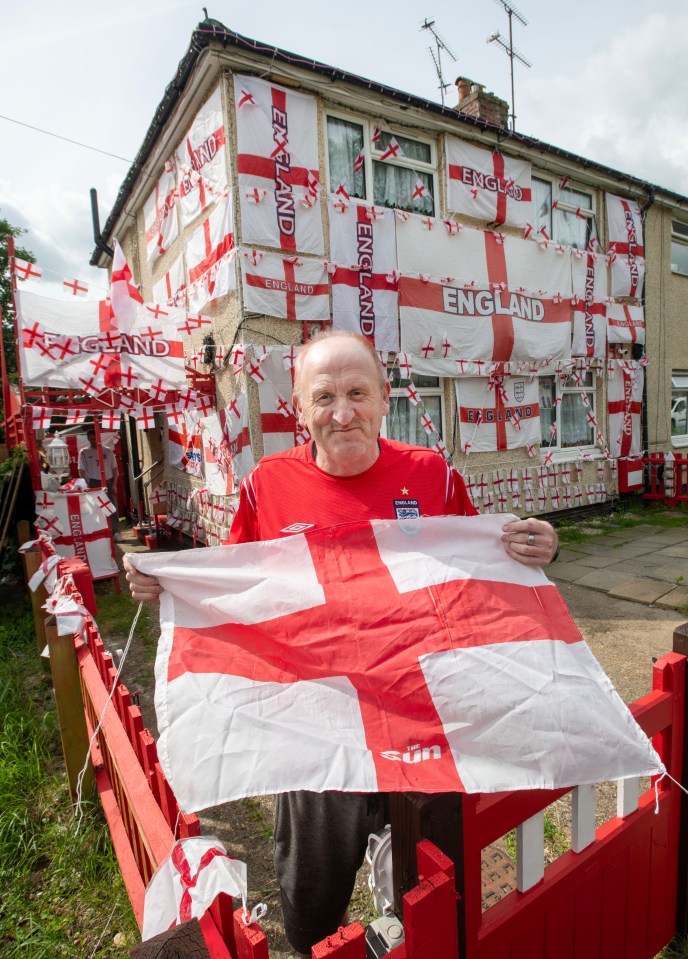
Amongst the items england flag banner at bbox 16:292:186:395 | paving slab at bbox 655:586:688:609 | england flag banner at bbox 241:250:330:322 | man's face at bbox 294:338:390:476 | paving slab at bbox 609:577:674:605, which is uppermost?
england flag banner at bbox 241:250:330:322

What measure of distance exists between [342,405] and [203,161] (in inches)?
244

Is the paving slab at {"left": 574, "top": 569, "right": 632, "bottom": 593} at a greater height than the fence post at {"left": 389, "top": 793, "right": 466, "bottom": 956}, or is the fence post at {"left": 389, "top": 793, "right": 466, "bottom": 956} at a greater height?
the fence post at {"left": 389, "top": 793, "right": 466, "bottom": 956}

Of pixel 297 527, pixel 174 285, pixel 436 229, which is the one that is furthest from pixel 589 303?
pixel 297 527

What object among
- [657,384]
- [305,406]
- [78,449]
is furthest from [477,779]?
[657,384]

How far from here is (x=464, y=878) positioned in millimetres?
1166

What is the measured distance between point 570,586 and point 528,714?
16.8ft

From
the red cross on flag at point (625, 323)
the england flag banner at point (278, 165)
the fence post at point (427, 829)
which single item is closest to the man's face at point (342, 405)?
the fence post at point (427, 829)

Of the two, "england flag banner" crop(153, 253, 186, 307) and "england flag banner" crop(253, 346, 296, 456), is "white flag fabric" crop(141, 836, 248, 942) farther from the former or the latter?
"england flag banner" crop(153, 253, 186, 307)

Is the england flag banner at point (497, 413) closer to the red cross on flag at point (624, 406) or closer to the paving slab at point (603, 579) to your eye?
the red cross on flag at point (624, 406)

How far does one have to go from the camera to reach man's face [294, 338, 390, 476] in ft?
5.53

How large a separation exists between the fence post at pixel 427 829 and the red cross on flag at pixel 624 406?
32.8 feet

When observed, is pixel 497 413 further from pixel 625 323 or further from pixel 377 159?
pixel 377 159

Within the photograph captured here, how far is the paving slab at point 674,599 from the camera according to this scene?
16.6 feet

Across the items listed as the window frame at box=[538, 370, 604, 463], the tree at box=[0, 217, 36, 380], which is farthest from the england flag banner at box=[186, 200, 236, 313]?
the tree at box=[0, 217, 36, 380]
